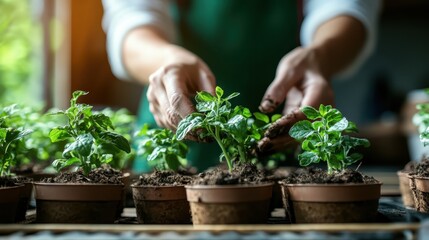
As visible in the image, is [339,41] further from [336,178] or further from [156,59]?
[336,178]

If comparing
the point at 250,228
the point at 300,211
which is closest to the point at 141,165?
the point at 300,211

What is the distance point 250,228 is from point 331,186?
24 cm

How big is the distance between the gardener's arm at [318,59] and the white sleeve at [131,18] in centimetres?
57

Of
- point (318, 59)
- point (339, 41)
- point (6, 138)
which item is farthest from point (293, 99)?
point (6, 138)

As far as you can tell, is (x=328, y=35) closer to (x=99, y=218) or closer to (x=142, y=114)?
(x=142, y=114)

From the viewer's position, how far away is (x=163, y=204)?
43.8 inches

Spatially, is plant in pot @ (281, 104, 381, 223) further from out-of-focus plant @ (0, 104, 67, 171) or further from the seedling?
out-of-focus plant @ (0, 104, 67, 171)

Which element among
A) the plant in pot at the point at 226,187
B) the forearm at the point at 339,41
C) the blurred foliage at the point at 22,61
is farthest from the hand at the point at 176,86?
the blurred foliage at the point at 22,61

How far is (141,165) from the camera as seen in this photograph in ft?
7.28

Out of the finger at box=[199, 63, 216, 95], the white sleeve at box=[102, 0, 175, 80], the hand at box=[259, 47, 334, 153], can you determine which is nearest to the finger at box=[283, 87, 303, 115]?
the hand at box=[259, 47, 334, 153]

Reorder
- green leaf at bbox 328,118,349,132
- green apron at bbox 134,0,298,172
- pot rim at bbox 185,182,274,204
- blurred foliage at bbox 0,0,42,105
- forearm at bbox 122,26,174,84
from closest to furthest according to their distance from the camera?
pot rim at bbox 185,182,274,204, green leaf at bbox 328,118,349,132, forearm at bbox 122,26,174,84, green apron at bbox 134,0,298,172, blurred foliage at bbox 0,0,42,105

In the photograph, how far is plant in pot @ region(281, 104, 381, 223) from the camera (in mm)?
949

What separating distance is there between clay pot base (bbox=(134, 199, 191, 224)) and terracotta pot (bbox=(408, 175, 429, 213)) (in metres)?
0.50

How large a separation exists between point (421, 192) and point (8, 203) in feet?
2.82
